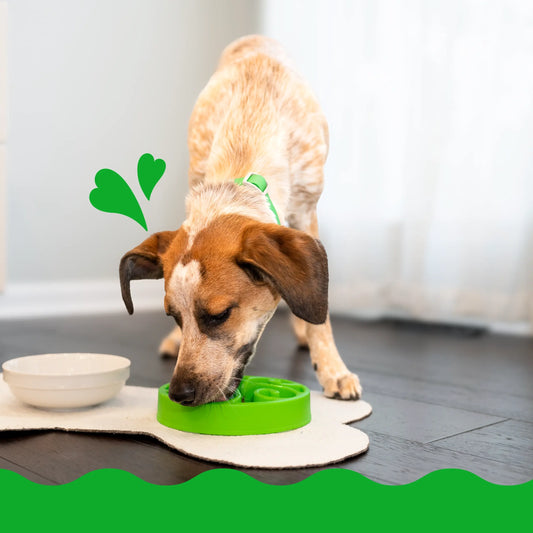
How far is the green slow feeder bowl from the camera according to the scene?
197 centimetres

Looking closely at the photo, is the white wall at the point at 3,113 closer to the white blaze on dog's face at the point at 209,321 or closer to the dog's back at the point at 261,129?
the dog's back at the point at 261,129

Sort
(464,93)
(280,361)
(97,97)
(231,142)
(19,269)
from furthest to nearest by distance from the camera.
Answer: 1. (97,97)
2. (19,269)
3. (464,93)
4. (280,361)
5. (231,142)

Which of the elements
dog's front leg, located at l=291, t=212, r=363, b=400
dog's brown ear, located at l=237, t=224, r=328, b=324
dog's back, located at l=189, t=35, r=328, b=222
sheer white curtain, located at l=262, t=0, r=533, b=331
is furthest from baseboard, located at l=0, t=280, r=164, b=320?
dog's brown ear, located at l=237, t=224, r=328, b=324

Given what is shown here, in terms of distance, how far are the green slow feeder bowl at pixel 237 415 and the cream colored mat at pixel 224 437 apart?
0.08 feet

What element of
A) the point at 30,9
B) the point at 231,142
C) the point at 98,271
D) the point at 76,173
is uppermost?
the point at 30,9

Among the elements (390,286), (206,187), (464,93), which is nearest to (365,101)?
(464,93)

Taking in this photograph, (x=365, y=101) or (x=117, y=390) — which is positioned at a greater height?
(x=365, y=101)

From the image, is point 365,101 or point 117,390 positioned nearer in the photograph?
point 117,390

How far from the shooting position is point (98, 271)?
16.7 ft

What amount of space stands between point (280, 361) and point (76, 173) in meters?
2.35

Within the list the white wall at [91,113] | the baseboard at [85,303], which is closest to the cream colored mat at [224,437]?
the baseboard at [85,303]

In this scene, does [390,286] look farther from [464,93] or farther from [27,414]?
[27,414]

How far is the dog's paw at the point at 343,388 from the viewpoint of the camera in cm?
245

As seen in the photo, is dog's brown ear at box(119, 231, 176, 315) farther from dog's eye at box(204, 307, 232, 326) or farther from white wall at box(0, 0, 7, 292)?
white wall at box(0, 0, 7, 292)
